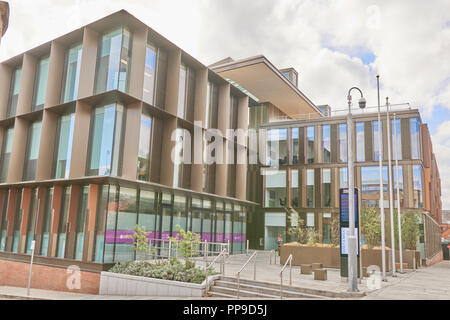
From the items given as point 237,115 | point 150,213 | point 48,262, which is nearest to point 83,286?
point 48,262

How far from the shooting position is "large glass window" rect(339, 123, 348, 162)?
35562 mm

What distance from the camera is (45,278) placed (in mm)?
19500

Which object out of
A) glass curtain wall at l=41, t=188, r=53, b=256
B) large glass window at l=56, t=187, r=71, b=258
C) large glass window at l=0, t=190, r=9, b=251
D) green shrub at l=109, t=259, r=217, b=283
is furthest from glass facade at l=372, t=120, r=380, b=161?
large glass window at l=0, t=190, r=9, b=251

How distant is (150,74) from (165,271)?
12046mm

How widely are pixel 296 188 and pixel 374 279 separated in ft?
64.5

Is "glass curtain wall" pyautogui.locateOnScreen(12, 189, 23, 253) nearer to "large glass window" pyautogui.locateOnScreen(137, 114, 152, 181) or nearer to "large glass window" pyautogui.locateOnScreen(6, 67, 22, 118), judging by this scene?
"large glass window" pyautogui.locateOnScreen(6, 67, 22, 118)

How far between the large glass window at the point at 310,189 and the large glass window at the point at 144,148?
19.7 metres

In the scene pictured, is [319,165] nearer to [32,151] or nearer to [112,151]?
[112,151]

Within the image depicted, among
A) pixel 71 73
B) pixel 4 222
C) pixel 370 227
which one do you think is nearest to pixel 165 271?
pixel 71 73

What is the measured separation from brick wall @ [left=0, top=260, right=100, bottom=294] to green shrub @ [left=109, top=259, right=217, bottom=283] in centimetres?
120

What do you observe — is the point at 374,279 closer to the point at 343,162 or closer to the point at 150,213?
the point at 150,213

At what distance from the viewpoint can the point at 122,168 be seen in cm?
1975

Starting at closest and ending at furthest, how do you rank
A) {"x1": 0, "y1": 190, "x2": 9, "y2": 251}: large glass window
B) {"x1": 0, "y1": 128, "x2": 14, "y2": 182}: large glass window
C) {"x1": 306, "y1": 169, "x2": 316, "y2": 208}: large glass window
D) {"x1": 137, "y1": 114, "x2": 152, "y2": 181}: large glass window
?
{"x1": 137, "y1": 114, "x2": 152, "y2": 181}: large glass window → {"x1": 0, "y1": 190, "x2": 9, "y2": 251}: large glass window → {"x1": 0, "y1": 128, "x2": 14, "y2": 182}: large glass window → {"x1": 306, "y1": 169, "x2": 316, "y2": 208}: large glass window

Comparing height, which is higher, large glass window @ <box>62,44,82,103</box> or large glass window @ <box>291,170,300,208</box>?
large glass window @ <box>62,44,82,103</box>
